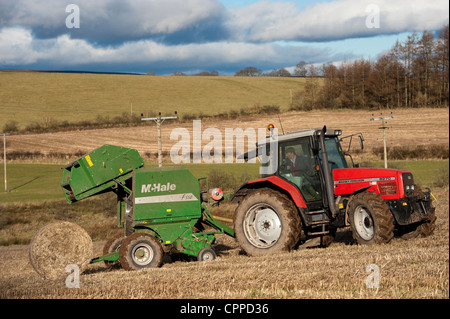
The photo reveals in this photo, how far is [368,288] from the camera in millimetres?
5891

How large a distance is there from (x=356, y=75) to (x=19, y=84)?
46.0 m

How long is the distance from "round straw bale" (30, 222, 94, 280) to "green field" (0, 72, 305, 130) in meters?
31.4

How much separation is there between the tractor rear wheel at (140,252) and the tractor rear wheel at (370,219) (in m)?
3.74

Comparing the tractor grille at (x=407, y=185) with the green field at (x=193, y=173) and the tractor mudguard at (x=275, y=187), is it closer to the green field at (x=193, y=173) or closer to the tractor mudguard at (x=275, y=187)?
the tractor mudguard at (x=275, y=187)

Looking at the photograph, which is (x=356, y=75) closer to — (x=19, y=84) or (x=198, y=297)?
(x=198, y=297)

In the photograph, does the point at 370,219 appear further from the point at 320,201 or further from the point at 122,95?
the point at 122,95

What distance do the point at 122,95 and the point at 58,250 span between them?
5374 centimetres


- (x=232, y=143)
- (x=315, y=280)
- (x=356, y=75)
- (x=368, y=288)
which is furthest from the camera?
(x=232, y=143)

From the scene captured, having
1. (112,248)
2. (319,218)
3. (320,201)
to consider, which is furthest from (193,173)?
(319,218)

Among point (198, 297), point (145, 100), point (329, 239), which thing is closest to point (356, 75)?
point (329, 239)

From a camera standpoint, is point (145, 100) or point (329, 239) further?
point (145, 100)

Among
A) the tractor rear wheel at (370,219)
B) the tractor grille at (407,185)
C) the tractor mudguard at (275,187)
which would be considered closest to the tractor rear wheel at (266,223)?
the tractor mudguard at (275,187)

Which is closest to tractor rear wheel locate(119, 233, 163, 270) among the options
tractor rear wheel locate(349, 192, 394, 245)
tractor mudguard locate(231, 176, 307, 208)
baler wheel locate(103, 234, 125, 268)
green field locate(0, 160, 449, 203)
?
baler wheel locate(103, 234, 125, 268)

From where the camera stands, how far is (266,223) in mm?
9922
